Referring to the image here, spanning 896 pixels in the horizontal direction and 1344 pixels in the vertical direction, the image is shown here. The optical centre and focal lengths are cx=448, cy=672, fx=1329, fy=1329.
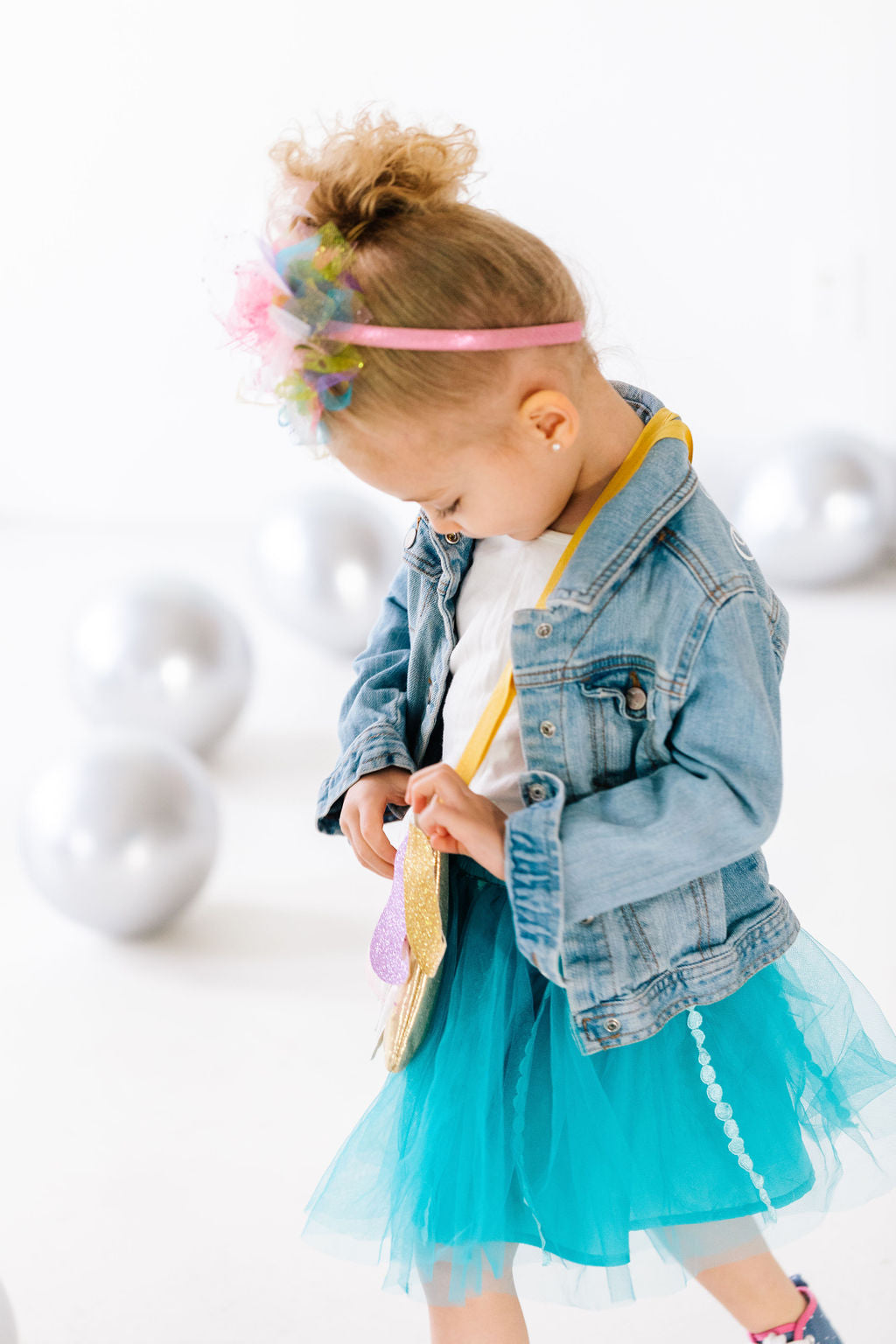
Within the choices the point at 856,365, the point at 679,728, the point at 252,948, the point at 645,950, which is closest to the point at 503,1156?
the point at 645,950

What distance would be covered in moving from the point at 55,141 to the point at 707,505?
3.52 m

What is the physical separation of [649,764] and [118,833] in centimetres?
105

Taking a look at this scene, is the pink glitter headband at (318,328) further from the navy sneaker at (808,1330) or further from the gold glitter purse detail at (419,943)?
the navy sneaker at (808,1330)

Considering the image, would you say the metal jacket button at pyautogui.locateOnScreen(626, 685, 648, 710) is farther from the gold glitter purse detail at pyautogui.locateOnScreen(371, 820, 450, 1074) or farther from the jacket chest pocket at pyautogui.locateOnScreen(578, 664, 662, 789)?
the gold glitter purse detail at pyautogui.locateOnScreen(371, 820, 450, 1074)

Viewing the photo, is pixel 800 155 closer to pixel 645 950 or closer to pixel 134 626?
pixel 134 626

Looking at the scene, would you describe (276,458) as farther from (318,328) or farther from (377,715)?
(318,328)

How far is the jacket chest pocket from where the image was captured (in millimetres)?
892

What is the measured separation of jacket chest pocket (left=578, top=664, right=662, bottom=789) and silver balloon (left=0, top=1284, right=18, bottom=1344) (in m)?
0.64

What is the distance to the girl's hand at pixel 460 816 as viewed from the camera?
0.89 m

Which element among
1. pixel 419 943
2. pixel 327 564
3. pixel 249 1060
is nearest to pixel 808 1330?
pixel 419 943

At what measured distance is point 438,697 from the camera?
1.06m

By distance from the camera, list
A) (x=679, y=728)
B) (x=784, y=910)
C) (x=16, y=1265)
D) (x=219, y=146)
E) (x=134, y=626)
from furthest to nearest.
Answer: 1. (x=219, y=146)
2. (x=134, y=626)
3. (x=16, y=1265)
4. (x=784, y=910)
5. (x=679, y=728)

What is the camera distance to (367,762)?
105cm

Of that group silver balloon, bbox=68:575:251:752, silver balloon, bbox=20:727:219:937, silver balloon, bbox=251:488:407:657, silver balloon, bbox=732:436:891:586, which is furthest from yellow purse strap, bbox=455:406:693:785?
silver balloon, bbox=732:436:891:586
